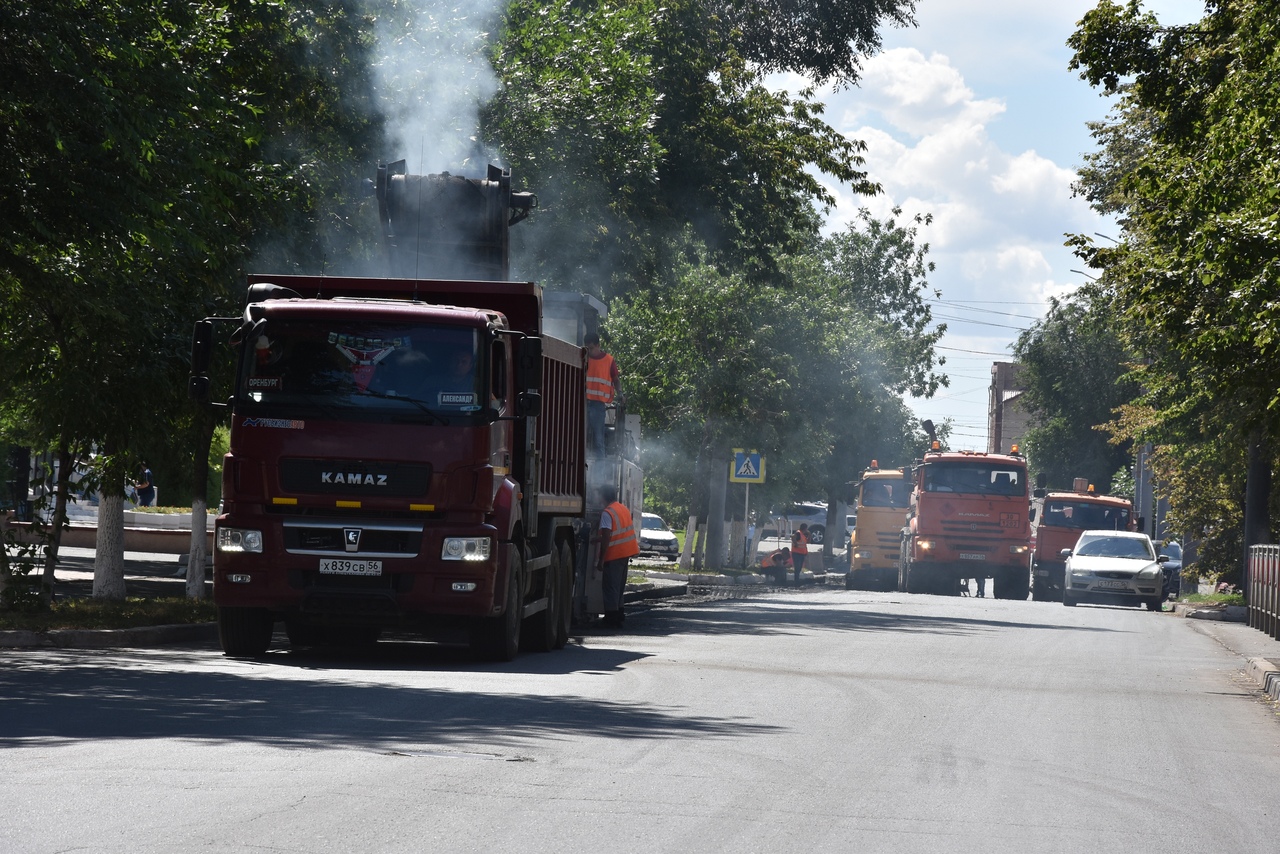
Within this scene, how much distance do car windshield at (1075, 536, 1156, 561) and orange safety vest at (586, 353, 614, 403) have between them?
2255cm

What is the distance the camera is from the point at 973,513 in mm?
40219

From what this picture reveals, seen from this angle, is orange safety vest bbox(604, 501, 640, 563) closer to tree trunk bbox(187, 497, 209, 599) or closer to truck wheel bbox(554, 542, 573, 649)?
truck wheel bbox(554, 542, 573, 649)

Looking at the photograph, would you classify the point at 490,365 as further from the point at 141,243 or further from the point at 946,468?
the point at 946,468

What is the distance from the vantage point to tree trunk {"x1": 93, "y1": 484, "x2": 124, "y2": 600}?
20.7 m

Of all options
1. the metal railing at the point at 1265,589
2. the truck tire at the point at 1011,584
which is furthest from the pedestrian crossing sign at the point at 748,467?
the metal railing at the point at 1265,589

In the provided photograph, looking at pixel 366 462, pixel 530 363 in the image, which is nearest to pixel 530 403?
pixel 530 363

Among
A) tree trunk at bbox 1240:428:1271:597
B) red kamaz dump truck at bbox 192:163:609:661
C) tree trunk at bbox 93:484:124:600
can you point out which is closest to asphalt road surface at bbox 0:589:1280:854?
red kamaz dump truck at bbox 192:163:609:661

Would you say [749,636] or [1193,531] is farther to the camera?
[1193,531]

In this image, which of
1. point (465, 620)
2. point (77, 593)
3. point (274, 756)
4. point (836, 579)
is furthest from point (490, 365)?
point (836, 579)

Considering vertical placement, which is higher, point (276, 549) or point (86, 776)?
point (276, 549)

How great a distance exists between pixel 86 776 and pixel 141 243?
8100 mm

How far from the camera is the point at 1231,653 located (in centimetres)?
2211

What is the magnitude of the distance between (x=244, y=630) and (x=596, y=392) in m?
5.86

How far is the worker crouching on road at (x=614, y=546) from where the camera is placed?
771 inches
